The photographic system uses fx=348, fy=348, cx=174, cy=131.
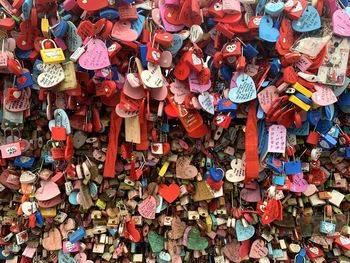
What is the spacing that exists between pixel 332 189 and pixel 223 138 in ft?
1.63

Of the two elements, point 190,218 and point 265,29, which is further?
point 190,218

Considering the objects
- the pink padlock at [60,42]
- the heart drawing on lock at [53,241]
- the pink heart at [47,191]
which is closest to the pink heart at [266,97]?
the pink padlock at [60,42]

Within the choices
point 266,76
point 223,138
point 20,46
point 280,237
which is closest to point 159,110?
point 223,138

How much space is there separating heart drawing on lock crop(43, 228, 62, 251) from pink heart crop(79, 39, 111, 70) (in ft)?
2.16

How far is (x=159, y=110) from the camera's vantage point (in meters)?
1.19

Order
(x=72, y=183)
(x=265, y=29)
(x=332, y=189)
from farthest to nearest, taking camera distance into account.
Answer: (x=332, y=189), (x=72, y=183), (x=265, y=29)

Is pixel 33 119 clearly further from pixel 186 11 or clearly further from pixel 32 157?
pixel 186 11

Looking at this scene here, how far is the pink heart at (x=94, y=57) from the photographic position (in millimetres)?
1112

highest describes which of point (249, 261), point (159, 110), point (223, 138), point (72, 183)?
point (159, 110)

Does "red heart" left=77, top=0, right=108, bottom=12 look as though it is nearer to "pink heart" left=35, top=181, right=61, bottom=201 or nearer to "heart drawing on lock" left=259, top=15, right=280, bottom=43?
"heart drawing on lock" left=259, top=15, right=280, bottom=43

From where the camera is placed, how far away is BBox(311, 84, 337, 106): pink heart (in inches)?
45.2

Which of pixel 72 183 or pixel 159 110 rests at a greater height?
pixel 159 110

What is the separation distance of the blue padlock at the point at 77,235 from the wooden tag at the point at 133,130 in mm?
395

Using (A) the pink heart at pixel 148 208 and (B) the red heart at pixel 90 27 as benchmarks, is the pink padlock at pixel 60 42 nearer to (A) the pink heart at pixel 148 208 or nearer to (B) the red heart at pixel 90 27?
(B) the red heart at pixel 90 27
